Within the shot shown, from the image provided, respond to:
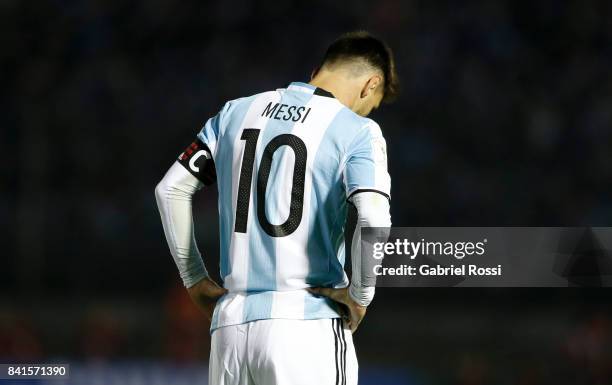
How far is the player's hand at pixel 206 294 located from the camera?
2867mm

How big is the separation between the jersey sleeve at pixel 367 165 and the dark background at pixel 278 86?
4.41 metres

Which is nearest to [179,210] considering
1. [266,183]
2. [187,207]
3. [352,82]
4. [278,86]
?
[187,207]

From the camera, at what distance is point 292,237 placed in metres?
2.62

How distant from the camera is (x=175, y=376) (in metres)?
6.86

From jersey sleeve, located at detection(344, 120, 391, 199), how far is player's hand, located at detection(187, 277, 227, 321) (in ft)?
1.79

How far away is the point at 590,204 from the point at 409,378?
2424 mm

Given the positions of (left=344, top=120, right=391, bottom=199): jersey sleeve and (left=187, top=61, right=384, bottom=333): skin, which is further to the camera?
(left=187, top=61, right=384, bottom=333): skin

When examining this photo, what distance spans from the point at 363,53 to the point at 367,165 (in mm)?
429

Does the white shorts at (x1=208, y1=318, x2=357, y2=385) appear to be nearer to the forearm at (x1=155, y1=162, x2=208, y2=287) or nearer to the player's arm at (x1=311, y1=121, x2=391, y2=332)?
the player's arm at (x1=311, y1=121, x2=391, y2=332)

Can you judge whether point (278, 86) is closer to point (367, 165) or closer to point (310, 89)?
point (310, 89)

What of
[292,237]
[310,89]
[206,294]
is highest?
[310,89]

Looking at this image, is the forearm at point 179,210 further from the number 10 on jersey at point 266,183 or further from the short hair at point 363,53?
the short hair at point 363,53

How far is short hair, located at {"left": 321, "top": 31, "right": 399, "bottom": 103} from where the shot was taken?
285 centimetres

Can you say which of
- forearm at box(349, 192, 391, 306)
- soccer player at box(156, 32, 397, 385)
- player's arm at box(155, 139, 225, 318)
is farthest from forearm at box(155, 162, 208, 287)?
forearm at box(349, 192, 391, 306)
